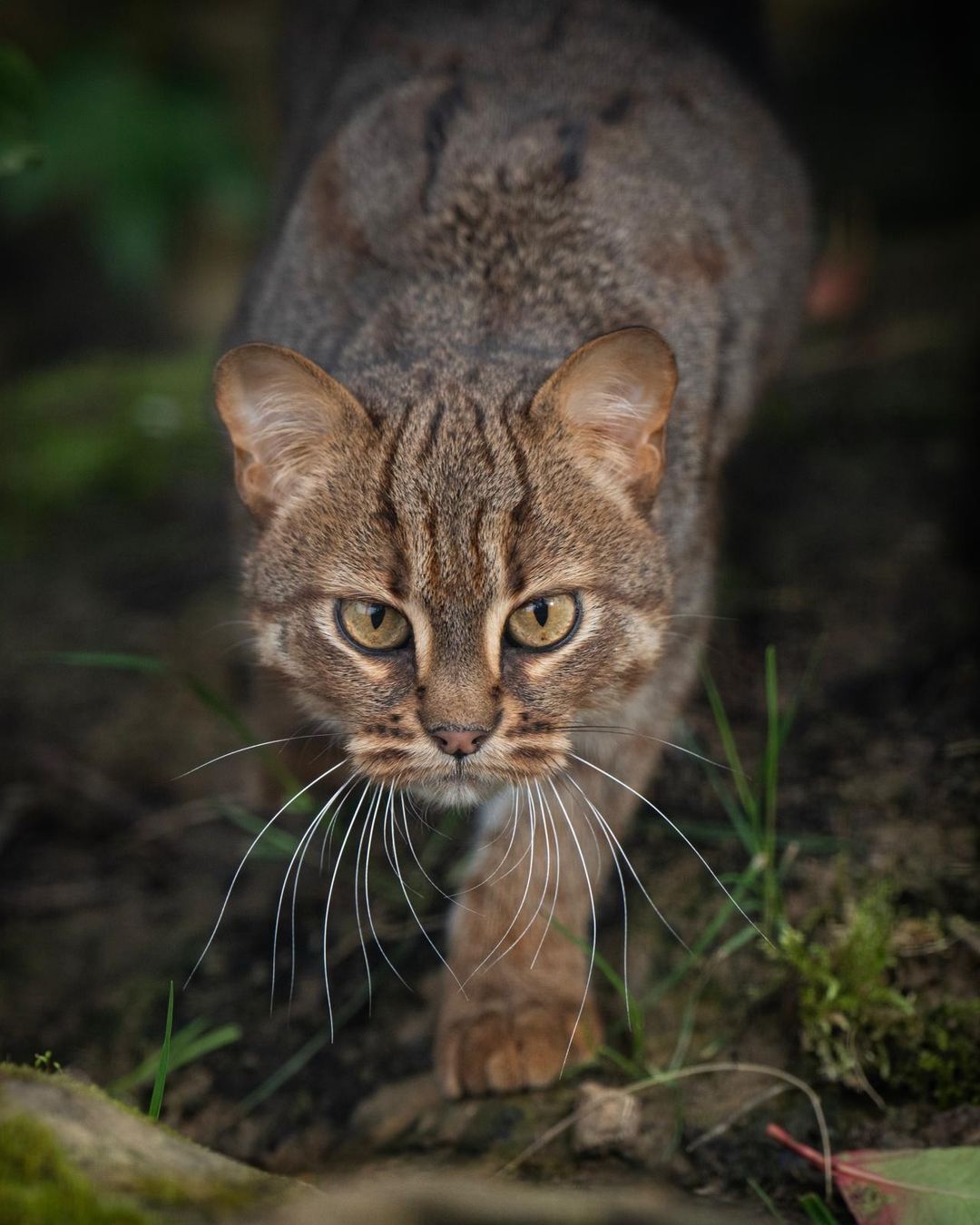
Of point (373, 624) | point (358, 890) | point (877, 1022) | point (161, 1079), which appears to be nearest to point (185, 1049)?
point (161, 1079)

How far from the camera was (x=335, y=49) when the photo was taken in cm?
524

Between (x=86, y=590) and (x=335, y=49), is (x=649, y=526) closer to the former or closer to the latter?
(x=86, y=590)

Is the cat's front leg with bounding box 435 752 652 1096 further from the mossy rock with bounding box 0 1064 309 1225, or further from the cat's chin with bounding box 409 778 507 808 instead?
the mossy rock with bounding box 0 1064 309 1225

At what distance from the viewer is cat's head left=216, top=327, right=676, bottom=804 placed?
8.89ft

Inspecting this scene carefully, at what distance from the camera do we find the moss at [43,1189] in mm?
1643

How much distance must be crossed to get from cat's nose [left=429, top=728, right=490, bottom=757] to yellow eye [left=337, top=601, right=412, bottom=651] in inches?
9.2

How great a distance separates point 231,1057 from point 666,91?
3.21 meters

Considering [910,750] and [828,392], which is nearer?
[910,750]

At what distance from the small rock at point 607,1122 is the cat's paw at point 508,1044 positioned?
0.17 meters

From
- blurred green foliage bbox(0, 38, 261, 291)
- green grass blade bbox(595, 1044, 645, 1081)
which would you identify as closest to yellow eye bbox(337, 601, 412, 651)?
green grass blade bbox(595, 1044, 645, 1081)

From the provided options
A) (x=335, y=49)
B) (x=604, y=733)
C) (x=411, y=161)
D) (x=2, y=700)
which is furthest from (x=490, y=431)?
(x=335, y=49)

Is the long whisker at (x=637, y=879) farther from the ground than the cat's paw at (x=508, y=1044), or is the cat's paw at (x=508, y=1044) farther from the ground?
the long whisker at (x=637, y=879)

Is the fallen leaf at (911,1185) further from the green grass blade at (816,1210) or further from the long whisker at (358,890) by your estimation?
the long whisker at (358,890)

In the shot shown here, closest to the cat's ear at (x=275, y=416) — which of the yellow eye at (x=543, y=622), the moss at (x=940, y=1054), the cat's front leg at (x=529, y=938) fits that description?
the yellow eye at (x=543, y=622)
